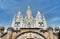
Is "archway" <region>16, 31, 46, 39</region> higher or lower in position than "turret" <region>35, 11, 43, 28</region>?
lower

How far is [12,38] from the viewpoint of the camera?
81.4 ft

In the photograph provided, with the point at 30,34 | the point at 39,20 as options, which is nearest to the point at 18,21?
the point at 39,20

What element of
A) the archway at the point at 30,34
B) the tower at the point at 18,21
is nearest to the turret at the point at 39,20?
the tower at the point at 18,21

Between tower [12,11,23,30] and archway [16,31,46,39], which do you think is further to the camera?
tower [12,11,23,30]

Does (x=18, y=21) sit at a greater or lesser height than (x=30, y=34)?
greater

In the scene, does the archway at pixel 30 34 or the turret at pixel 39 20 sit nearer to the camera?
the archway at pixel 30 34

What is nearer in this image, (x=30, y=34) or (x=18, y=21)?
(x=30, y=34)

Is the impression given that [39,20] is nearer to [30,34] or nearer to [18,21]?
[18,21]

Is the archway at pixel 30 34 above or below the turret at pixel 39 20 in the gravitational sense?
below

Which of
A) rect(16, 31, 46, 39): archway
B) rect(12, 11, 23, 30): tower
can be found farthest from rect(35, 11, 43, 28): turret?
rect(16, 31, 46, 39): archway

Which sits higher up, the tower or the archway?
the tower

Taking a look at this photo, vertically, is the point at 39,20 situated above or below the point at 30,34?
above

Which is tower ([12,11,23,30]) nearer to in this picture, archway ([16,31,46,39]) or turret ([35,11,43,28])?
turret ([35,11,43,28])

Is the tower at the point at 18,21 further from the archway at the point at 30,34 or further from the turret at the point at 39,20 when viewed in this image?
the archway at the point at 30,34
